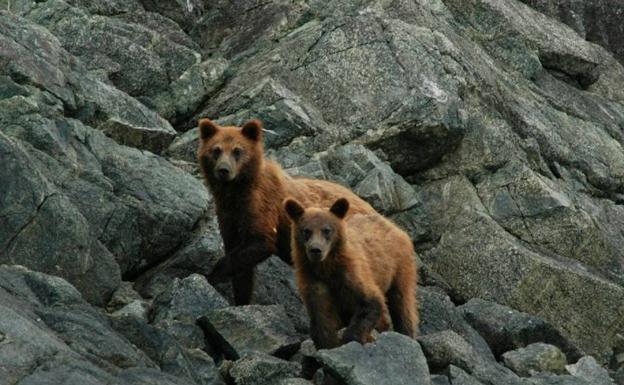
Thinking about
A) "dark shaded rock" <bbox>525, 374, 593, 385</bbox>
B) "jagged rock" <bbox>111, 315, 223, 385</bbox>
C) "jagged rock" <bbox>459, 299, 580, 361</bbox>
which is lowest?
"jagged rock" <bbox>459, 299, 580, 361</bbox>

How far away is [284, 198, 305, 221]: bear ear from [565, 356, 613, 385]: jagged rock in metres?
3.89

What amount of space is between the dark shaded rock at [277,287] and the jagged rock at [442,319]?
170cm

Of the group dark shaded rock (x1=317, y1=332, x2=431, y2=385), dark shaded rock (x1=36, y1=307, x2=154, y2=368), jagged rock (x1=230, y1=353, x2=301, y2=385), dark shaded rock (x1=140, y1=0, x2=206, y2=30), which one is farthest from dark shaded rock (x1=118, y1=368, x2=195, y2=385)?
dark shaded rock (x1=140, y1=0, x2=206, y2=30)

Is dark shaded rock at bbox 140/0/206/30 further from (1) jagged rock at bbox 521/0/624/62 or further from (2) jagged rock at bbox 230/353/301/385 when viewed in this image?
(2) jagged rock at bbox 230/353/301/385

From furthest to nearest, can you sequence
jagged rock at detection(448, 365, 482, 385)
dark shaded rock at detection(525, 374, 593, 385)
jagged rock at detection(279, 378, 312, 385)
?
1. dark shaded rock at detection(525, 374, 593, 385)
2. jagged rock at detection(448, 365, 482, 385)
3. jagged rock at detection(279, 378, 312, 385)

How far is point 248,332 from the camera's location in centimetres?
1499

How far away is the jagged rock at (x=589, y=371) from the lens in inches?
633

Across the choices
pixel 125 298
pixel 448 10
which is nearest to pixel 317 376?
pixel 125 298

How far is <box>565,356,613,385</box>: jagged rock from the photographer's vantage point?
52.8ft

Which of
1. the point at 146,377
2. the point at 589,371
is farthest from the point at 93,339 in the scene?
the point at 589,371

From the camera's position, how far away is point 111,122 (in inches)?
800

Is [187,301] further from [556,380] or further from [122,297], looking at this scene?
[556,380]

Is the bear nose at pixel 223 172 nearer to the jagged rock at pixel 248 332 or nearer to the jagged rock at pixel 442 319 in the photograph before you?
the jagged rock at pixel 248 332

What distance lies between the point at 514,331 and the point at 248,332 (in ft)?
14.3
